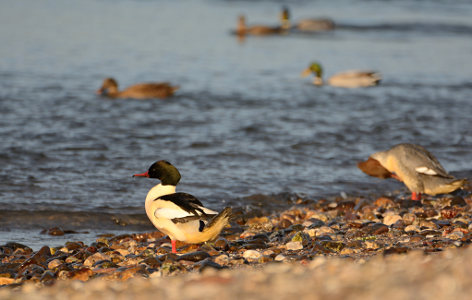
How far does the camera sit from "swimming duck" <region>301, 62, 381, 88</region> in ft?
55.2

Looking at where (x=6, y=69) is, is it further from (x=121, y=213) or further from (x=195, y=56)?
(x=121, y=213)

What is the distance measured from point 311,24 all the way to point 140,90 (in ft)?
48.7

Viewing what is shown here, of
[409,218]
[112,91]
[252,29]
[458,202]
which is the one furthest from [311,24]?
[409,218]

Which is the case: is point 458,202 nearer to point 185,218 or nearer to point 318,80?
point 185,218

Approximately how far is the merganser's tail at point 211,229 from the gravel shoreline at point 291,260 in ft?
0.39

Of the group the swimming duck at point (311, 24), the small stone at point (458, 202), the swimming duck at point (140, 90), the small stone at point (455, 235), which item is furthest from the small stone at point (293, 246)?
the swimming duck at point (311, 24)

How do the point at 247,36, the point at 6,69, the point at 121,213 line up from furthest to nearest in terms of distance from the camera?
the point at 247,36
the point at 6,69
the point at 121,213

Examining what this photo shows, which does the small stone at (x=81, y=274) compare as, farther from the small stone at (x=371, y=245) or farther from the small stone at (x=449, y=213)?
the small stone at (x=449, y=213)

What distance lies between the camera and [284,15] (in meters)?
29.2

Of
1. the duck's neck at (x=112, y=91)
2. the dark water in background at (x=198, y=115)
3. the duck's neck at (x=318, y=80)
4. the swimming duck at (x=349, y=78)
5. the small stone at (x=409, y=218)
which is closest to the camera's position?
the small stone at (x=409, y=218)

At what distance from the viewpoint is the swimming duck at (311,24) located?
92.0 feet

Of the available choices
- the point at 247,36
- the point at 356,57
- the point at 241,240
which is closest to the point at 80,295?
the point at 241,240

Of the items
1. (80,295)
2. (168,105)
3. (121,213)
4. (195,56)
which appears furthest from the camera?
(195,56)

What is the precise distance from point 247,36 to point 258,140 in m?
14.9
